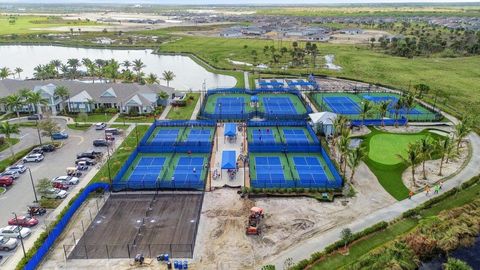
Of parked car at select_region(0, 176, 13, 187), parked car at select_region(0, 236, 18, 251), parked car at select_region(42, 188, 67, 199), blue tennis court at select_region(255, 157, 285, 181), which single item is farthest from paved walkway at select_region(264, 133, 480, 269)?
parked car at select_region(0, 176, 13, 187)

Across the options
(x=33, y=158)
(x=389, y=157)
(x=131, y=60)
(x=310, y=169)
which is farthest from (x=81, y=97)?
(x=131, y=60)

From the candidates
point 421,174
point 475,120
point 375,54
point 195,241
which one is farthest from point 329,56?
point 195,241

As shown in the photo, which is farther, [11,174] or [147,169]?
[147,169]

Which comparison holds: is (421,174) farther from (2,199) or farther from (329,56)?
(329,56)

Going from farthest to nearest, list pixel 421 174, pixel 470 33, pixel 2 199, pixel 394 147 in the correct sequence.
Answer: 1. pixel 470 33
2. pixel 394 147
3. pixel 421 174
4. pixel 2 199

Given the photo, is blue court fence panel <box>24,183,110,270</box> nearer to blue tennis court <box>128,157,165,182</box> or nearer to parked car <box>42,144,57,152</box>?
blue tennis court <box>128,157,165,182</box>

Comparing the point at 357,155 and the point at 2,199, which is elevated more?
the point at 357,155

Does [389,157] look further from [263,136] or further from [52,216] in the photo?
[52,216]
